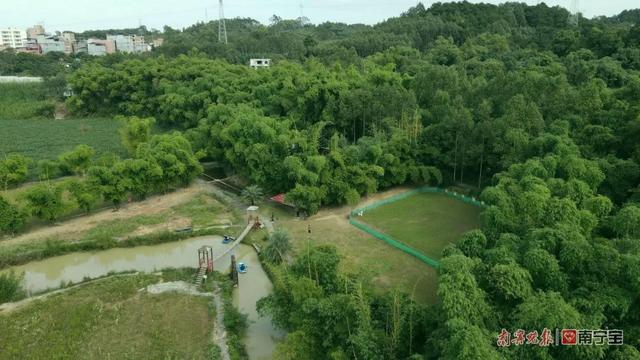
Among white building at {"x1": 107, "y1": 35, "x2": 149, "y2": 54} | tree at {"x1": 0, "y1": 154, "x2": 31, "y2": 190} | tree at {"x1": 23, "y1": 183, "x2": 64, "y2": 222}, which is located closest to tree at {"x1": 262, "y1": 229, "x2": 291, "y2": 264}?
tree at {"x1": 23, "y1": 183, "x2": 64, "y2": 222}

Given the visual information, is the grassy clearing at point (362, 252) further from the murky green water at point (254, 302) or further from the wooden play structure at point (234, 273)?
the wooden play structure at point (234, 273)

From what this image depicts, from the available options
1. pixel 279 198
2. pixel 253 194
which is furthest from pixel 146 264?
pixel 279 198

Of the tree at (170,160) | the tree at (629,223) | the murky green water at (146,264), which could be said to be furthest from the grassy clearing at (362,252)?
the tree at (629,223)

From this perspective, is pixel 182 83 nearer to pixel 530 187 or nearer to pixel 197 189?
pixel 197 189

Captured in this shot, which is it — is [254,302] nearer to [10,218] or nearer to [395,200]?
[395,200]

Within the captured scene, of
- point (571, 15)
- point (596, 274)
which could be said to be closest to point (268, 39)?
point (571, 15)

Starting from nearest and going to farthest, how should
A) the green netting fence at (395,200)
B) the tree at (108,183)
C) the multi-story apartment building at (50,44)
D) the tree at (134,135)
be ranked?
the green netting fence at (395,200) → the tree at (108,183) → the tree at (134,135) → the multi-story apartment building at (50,44)
